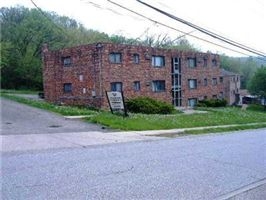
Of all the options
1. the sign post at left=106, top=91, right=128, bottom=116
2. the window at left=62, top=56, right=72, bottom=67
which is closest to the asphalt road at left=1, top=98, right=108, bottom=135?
the sign post at left=106, top=91, right=128, bottom=116

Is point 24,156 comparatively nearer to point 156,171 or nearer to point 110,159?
point 110,159

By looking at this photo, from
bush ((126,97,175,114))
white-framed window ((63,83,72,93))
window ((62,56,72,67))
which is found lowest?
bush ((126,97,175,114))

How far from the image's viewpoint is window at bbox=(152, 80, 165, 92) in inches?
1694

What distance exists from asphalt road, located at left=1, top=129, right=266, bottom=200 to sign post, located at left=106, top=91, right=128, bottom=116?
14313 millimetres

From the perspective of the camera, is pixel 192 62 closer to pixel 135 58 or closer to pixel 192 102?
pixel 192 102

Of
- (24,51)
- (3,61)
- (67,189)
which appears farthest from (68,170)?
(24,51)

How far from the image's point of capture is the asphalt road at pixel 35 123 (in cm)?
1985

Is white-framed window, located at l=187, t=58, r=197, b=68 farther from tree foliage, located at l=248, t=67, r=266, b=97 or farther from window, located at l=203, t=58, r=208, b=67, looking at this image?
tree foliage, located at l=248, t=67, r=266, b=97

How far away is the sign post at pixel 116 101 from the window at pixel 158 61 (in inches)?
583

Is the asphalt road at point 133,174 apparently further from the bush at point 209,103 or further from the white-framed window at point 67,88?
the bush at point 209,103

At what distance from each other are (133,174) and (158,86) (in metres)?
34.5

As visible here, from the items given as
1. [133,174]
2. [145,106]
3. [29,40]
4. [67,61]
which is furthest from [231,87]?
[133,174]

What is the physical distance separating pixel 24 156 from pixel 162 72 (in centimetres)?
3296

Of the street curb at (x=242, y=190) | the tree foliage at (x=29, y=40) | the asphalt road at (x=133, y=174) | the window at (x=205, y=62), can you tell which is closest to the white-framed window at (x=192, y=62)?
the window at (x=205, y=62)
